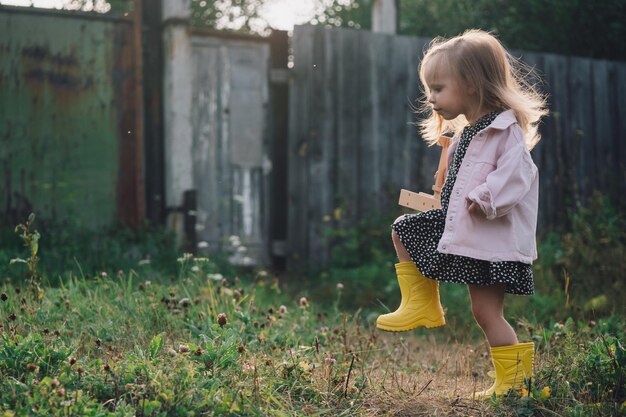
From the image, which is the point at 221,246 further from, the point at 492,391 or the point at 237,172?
the point at 492,391

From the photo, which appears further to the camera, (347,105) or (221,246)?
(347,105)

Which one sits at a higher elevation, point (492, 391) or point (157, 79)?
point (157, 79)

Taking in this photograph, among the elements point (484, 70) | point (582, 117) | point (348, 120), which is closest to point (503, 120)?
point (484, 70)

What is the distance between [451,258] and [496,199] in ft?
0.98

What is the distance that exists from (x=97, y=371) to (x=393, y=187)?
176 inches

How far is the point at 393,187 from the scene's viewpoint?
685 cm

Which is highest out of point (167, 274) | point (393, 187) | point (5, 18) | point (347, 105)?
point (5, 18)

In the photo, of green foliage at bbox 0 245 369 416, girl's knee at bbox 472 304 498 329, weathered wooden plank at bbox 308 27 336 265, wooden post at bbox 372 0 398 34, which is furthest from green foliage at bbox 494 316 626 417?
wooden post at bbox 372 0 398 34

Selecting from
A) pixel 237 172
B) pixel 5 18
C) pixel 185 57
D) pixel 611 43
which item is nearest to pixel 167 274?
pixel 237 172

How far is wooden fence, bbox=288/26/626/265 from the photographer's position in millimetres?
6613

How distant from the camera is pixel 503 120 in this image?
9.86 ft

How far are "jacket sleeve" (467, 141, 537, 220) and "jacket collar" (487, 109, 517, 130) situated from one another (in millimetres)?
92

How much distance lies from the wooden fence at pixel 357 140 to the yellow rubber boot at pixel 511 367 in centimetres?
363

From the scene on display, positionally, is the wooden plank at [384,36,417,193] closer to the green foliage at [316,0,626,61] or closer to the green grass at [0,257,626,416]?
the green foliage at [316,0,626,61]
